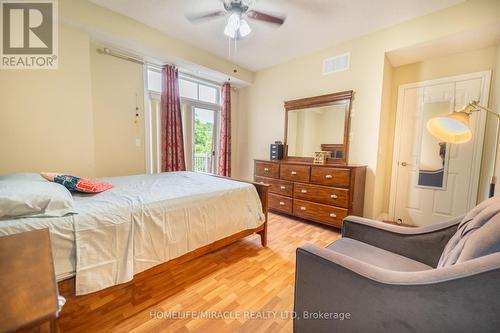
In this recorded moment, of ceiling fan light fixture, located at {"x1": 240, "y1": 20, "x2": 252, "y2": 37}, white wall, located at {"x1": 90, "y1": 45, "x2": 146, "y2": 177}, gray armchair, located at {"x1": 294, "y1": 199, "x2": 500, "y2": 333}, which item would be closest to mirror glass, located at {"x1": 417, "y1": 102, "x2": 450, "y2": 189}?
gray armchair, located at {"x1": 294, "y1": 199, "x2": 500, "y2": 333}

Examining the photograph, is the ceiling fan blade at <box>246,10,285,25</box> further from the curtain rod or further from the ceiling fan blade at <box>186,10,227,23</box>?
the curtain rod

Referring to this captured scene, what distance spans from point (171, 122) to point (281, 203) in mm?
2240

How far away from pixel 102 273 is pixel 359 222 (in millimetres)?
1755

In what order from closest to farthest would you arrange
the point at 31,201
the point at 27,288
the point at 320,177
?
the point at 27,288 < the point at 31,201 < the point at 320,177

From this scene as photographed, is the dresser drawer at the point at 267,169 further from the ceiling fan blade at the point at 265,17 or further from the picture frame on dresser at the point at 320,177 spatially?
the ceiling fan blade at the point at 265,17

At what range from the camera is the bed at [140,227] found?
1.18m

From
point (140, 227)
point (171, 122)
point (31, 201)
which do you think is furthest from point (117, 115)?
Answer: point (140, 227)

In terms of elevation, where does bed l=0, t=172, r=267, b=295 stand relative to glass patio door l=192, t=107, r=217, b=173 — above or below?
below

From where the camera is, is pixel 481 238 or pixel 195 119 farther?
pixel 195 119

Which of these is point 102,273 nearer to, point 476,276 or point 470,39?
point 476,276

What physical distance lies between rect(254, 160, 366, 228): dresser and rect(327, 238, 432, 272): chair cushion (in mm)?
1359

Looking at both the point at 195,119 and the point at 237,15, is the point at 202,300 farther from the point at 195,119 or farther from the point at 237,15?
the point at 195,119

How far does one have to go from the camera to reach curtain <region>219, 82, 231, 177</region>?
4129 millimetres

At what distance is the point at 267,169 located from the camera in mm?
3533
